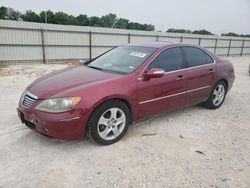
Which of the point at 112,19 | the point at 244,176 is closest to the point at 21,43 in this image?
the point at 244,176

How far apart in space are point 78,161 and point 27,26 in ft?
35.1

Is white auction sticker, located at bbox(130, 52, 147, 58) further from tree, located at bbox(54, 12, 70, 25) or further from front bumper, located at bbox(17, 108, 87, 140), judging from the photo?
tree, located at bbox(54, 12, 70, 25)

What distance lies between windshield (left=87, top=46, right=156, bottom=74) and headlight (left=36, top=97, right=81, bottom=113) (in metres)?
0.97

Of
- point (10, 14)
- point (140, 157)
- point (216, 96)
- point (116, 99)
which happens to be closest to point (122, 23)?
point (10, 14)

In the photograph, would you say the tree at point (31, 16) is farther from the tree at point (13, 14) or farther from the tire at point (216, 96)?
the tire at point (216, 96)

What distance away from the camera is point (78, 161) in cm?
262

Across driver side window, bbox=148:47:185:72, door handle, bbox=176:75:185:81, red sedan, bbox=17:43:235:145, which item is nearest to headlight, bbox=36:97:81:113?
red sedan, bbox=17:43:235:145

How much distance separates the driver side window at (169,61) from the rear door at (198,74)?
180 mm

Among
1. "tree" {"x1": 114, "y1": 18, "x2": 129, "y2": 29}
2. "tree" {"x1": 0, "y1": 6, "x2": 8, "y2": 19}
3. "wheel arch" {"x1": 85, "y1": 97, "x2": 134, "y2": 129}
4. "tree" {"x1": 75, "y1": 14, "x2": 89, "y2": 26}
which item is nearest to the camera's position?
"wheel arch" {"x1": 85, "y1": 97, "x2": 134, "y2": 129}

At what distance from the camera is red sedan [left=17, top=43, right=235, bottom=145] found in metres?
2.62

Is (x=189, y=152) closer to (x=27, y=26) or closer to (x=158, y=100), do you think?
(x=158, y=100)

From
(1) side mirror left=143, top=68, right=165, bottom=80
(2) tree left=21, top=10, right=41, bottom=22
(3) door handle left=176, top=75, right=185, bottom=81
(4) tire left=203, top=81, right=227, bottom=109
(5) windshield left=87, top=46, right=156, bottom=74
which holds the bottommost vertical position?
(4) tire left=203, top=81, right=227, bottom=109

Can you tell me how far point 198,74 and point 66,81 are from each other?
2.48m

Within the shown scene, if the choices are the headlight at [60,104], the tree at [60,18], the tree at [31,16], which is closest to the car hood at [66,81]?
the headlight at [60,104]
